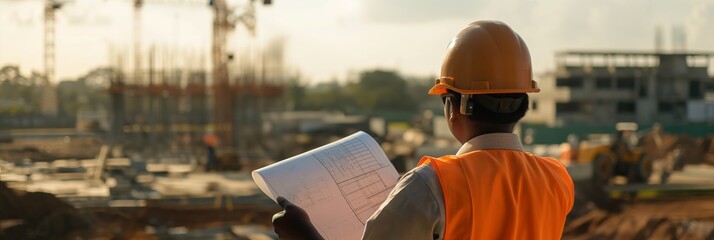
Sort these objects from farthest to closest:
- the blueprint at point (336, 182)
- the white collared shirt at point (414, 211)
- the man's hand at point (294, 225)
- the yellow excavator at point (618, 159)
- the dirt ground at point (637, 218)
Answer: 1. the yellow excavator at point (618, 159)
2. the dirt ground at point (637, 218)
3. the blueprint at point (336, 182)
4. the man's hand at point (294, 225)
5. the white collared shirt at point (414, 211)

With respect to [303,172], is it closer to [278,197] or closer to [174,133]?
[278,197]

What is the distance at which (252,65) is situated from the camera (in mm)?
35031

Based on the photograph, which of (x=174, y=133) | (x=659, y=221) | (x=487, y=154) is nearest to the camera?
(x=487, y=154)

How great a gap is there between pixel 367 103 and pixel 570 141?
5662 cm

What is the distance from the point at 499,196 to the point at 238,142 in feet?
100

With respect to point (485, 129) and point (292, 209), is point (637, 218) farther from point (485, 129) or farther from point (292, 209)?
point (292, 209)

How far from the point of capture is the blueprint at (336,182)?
1831 millimetres

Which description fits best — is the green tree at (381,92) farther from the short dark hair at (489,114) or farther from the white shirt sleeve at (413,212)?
the white shirt sleeve at (413,212)

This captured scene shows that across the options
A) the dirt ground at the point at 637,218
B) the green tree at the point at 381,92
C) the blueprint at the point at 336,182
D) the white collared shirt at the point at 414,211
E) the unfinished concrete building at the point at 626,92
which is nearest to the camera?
the white collared shirt at the point at 414,211

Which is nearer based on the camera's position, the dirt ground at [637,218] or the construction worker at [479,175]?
the construction worker at [479,175]

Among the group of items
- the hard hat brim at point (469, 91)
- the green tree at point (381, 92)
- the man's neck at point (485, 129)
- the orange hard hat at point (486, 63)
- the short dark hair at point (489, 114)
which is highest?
the orange hard hat at point (486, 63)

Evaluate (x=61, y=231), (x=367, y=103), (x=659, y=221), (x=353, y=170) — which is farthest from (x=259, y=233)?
(x=367, y=103)

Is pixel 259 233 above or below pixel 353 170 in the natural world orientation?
below

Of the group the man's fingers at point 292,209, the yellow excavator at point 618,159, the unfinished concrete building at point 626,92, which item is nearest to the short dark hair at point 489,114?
the man's fingers at point 292,209
